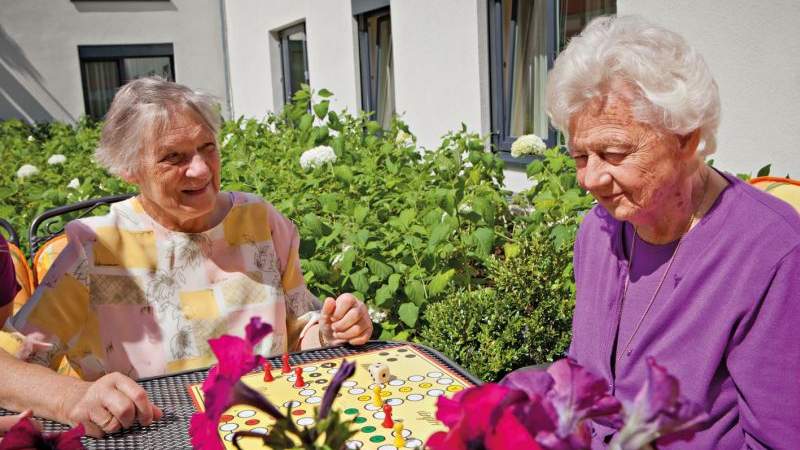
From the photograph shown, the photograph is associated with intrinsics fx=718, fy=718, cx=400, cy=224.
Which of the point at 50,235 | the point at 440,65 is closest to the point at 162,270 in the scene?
the point at 50,235

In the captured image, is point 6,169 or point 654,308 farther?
point 6,169

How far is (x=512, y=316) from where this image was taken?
106 inches

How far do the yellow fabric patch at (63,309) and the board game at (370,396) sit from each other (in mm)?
493

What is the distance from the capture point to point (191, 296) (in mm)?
2168

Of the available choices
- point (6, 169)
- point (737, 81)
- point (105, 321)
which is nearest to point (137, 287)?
point (105, 321)

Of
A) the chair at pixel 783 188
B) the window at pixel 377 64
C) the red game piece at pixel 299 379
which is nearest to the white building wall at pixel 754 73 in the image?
the chair at pixel 783 188

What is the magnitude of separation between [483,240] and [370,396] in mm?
1494

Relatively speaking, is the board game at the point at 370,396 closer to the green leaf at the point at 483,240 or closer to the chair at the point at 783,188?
the chair at the point at 783,188

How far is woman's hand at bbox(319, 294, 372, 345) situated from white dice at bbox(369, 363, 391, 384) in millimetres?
324

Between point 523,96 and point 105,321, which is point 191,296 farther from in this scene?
point 523,96

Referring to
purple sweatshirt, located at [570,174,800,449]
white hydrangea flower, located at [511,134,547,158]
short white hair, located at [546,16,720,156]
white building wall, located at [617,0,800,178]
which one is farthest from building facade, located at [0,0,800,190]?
purple sweatshirt, located at [570,174,800,449]

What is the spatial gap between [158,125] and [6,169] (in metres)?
4.95

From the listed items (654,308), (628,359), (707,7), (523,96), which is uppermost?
(707,7)

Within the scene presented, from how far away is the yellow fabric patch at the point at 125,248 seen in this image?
6.84 ft
